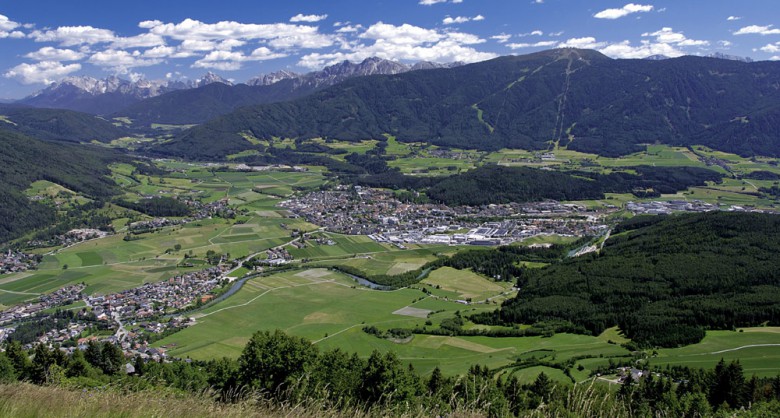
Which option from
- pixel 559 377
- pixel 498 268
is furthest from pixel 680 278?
pixel 559 377

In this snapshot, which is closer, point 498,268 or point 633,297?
point 633,297

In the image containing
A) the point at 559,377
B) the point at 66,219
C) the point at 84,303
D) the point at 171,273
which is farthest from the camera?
the point at 66,219

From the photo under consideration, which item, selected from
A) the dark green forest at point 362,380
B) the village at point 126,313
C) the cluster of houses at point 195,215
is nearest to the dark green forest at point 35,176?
the cluster of houses at point 195,215

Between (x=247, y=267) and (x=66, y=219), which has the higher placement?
(x=66, y=219)

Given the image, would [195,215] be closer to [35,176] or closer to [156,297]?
[35,176]

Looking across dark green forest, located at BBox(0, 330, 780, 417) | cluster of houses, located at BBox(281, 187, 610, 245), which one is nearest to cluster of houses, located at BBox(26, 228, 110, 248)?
cluster of houses, located at BBox(281, 187, 610, 245)

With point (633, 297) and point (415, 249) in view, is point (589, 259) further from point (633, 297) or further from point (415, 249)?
point (415, 249)

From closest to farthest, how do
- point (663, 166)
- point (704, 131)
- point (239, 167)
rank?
point (663, 166) < point (239, 167) < point (704, 131)
